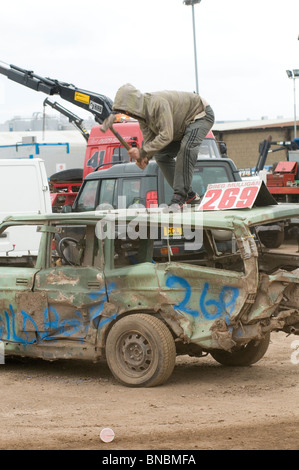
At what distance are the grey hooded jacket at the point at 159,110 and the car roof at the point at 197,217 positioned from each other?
0.95 m

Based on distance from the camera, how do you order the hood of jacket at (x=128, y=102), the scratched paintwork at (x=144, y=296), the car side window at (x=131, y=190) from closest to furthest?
the scratched paintwork at (x=144, y=296) → the hood of jacket at (x=128, y=102) → the car side window at (x=131, y=190)

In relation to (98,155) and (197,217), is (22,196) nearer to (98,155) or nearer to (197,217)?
(197,217)

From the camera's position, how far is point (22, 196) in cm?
1359

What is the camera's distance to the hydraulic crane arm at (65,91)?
69.7 feet

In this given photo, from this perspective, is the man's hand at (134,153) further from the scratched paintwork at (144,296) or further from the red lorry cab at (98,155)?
the red lorry cab at (98,155)

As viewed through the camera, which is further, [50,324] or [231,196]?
[50,324]

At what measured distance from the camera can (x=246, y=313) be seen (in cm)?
763

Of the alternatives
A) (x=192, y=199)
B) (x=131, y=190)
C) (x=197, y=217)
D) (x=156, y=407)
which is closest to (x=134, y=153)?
(x=192, y=199)

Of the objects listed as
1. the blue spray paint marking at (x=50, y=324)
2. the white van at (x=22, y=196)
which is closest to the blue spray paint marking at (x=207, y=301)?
the blue spray paint marking at (x=50, y=324)

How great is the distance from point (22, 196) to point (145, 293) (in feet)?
19.7

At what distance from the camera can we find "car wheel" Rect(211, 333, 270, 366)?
887cm

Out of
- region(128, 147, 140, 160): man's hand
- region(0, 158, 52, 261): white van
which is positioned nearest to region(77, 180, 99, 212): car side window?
region(0, 158, 52, 261): white van
